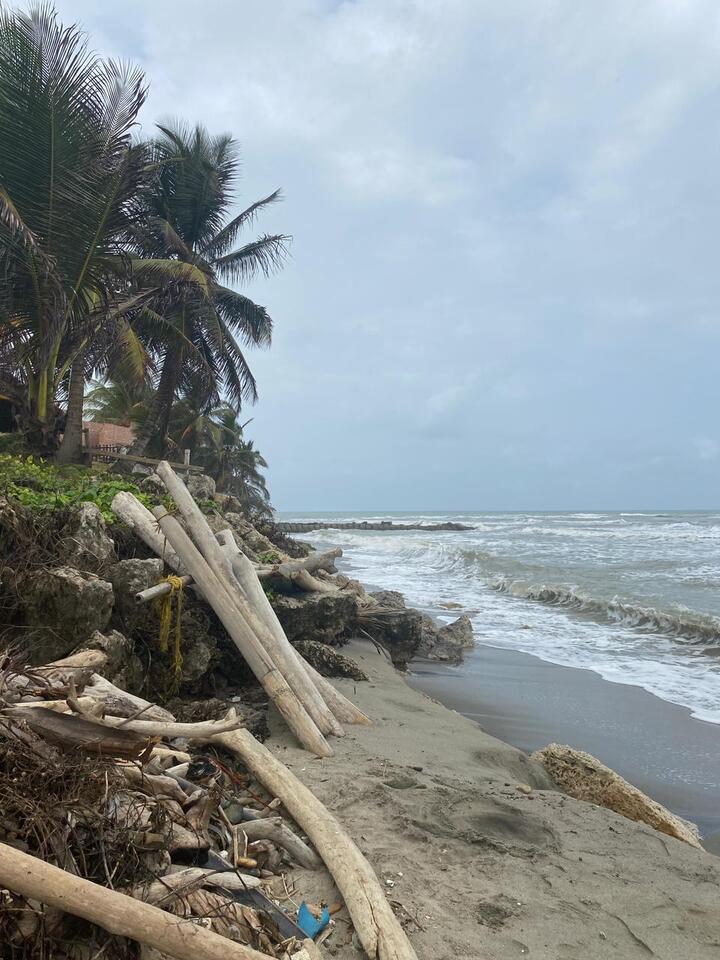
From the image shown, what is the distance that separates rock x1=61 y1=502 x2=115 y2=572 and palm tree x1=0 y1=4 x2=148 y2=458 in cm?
622

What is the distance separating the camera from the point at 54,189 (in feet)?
33.3

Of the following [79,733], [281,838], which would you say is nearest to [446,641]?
[281,838]

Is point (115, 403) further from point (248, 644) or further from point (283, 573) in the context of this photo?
point (248, 644)

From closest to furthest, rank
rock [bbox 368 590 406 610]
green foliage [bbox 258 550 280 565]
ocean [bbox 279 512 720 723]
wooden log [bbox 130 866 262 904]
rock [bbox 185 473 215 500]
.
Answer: wooden log [bbox 130 866 262 904], green foliage [bbox 258 550 280 565], ocean [bbox 279 512 720 723], rock [bbox 368 590 406 610], rock [bbox 185 473 215 500]

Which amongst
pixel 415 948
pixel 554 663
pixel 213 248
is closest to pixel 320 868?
pixel 415 948

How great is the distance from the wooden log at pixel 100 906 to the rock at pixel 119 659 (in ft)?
7.37

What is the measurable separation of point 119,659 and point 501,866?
8.69 ft

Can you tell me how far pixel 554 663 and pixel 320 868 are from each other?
6.67 m

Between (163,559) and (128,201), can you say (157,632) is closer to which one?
(163,559)

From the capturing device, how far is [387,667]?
7.66m

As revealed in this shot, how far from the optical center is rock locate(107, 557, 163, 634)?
480 cm

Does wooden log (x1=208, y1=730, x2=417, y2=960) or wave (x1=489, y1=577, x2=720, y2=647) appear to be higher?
wooden log (x1=208, y1=730, x2=417, y2=960)

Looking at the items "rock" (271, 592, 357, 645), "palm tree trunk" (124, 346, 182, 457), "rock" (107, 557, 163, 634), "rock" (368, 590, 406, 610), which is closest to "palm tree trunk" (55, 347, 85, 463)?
"palm tree trunk" (124, 346, 182, 457)

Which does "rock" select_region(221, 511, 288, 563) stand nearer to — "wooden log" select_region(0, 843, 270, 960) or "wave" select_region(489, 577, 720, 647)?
"wooden log" select_region(0, 843, 270, 960)
